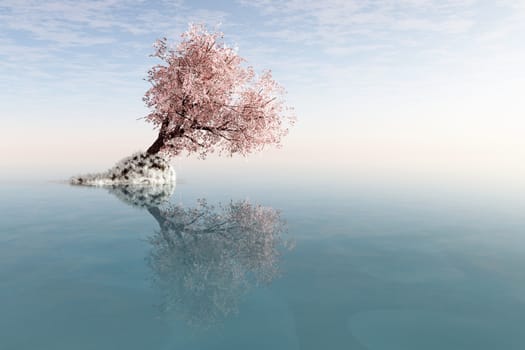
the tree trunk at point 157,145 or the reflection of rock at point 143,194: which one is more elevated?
the tree trunk at point 157,145

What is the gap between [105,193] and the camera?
23.3 metres

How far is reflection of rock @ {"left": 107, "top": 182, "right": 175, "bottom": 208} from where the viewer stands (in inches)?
763

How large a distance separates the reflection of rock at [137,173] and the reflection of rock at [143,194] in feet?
2.88

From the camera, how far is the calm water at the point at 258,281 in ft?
19.3

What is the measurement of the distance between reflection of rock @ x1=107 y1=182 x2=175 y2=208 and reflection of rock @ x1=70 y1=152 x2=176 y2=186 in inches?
34.6

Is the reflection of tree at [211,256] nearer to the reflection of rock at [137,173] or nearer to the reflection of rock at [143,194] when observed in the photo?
the reflection of rock at [143,194]

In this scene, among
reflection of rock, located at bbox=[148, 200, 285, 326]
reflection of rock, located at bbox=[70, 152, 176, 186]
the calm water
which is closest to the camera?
the calm water

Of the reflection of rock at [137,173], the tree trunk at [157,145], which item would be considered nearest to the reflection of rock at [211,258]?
the reflection of rock at [137,173]

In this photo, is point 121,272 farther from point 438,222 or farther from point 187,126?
point 187,126

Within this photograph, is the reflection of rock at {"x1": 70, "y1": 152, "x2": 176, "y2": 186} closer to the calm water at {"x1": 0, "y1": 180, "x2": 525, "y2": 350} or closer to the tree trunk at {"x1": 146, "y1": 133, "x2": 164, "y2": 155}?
the tree trunk at {"x1": 146, "y1": 133, "x2": 164, "y2": 155}

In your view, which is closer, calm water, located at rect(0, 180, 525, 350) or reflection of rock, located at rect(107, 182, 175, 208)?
calm water, located at rect(0, 180, 525, 350)

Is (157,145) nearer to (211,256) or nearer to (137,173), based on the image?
(137,173)

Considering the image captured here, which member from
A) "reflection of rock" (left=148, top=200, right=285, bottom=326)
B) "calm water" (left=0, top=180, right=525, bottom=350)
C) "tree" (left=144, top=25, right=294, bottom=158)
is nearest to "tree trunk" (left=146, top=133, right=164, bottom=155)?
"tree" (left=144, top=25, right=294, bottom=158)

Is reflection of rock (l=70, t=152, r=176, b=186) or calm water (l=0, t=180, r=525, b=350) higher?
reflection of rock (l=70, t=152, r=176, b=186)
